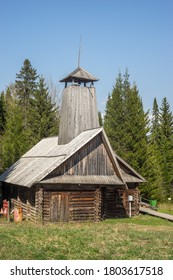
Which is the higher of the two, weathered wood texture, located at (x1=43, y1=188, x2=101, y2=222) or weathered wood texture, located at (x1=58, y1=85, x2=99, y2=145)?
weathered wood texture, located at (x1=58, y1=85, x2=99, y2=145)

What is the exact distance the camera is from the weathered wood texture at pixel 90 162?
1005 inches

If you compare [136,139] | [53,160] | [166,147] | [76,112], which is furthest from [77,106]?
[166,147]

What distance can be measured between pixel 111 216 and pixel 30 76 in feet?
119

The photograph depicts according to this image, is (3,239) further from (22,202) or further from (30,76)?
(30,76)

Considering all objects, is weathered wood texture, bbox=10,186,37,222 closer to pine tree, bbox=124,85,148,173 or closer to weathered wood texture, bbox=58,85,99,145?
weathered wood texture, bbox=58,85,99,145

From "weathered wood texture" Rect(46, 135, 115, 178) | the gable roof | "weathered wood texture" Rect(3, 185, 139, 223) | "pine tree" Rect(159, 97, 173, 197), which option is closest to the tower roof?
the gable roof

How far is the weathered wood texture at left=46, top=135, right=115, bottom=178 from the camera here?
25.5 m

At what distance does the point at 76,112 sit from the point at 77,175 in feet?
22.0

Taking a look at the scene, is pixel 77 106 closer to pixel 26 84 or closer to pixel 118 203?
pixel 118 203

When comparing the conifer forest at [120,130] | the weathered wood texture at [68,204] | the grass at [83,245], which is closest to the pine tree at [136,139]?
the conifer forest at [120,130]

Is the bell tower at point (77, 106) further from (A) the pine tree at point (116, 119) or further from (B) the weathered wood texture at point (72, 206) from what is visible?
(A) the pine tree at point (116, 119)

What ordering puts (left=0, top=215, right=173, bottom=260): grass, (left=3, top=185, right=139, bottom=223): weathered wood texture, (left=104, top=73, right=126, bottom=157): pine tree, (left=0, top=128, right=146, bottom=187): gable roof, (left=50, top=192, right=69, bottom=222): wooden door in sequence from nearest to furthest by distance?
(left=0, top=215, right=173, bottom=260): grass
(left=3, top=185, right=139, bottom=223): weathered wood texture
(left=50, top=192, right=69, bottom=222): wooden door
(left=0, top=128, right=146, bottom=187): gable roof
(left=104, top=73, right=126, bottom=157): pine tree

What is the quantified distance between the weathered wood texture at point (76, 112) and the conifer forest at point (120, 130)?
7.59 metres

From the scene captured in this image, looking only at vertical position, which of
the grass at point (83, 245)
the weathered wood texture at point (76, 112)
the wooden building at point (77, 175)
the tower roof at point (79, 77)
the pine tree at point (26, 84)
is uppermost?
the pine tree at point (26, 84)
